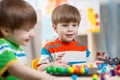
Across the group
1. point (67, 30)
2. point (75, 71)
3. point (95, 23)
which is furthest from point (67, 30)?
point (95, 23)

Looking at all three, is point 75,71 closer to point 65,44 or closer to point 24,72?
point 24,72

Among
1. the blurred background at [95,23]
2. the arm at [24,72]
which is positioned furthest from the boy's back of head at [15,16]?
the blurred background at [95,23]

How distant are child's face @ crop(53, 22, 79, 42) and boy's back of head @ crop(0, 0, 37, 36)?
21.3 inches

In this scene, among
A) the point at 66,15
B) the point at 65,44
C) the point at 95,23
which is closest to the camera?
the point at 66,15

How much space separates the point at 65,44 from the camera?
1424 mm

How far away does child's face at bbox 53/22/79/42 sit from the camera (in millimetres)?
1321

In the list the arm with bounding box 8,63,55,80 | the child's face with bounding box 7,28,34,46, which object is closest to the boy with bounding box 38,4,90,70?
the child's face with bounding box 7,28,34,46

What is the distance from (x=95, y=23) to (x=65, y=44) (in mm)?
769

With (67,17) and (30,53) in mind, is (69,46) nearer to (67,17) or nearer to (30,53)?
(67,17)

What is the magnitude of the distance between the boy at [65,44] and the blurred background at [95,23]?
2.36ft

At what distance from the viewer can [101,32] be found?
2.23 meters

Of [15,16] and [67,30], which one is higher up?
[15,16]

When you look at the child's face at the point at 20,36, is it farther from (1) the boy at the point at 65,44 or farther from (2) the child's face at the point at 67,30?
(2) the child's face at the point at 67,30

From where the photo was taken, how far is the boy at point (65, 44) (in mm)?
1305
